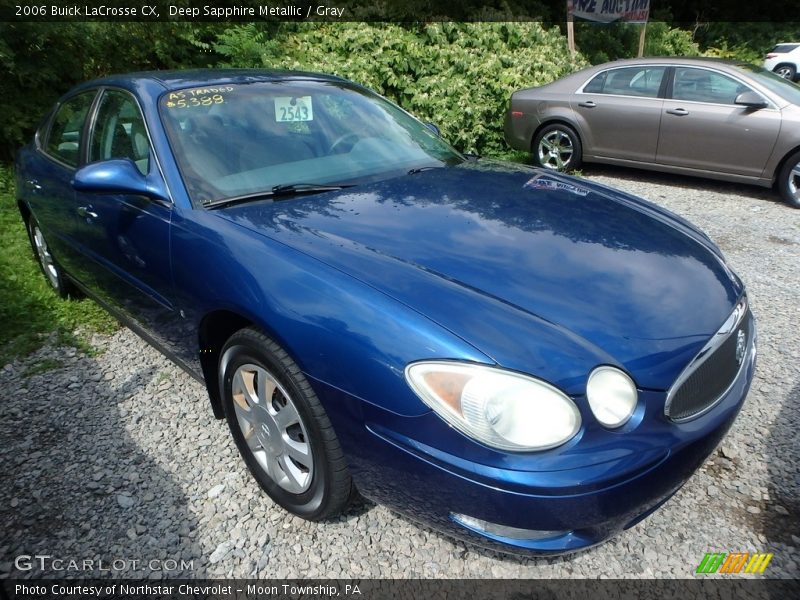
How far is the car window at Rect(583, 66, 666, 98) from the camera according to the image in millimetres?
6387

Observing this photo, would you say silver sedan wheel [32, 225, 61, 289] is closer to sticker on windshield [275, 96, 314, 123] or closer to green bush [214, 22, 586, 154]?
sticker on windshield [275, 96, 314, 123]

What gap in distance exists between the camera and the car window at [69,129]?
10.2 ft

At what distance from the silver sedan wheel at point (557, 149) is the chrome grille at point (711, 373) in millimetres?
5275

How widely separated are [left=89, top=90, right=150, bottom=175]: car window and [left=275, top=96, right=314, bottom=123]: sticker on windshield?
616mm

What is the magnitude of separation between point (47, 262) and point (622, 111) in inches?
234

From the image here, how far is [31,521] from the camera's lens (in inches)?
84.7

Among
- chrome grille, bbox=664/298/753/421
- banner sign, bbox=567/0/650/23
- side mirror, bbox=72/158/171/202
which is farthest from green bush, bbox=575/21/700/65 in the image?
side mirror, bbox=72/158/171/202

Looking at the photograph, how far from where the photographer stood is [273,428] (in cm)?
204

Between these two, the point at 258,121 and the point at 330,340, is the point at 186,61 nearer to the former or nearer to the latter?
the point at 258,121

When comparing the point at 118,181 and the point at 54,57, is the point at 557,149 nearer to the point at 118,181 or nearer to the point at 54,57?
the point at 118,181

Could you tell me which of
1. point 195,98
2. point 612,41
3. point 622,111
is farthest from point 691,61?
point 612,41

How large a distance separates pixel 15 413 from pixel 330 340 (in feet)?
6.88

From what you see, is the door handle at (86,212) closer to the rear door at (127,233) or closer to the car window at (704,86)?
the rear door at (127,233)

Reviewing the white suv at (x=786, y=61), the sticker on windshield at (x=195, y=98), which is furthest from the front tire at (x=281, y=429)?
the white suv at (x=786, y=61)
